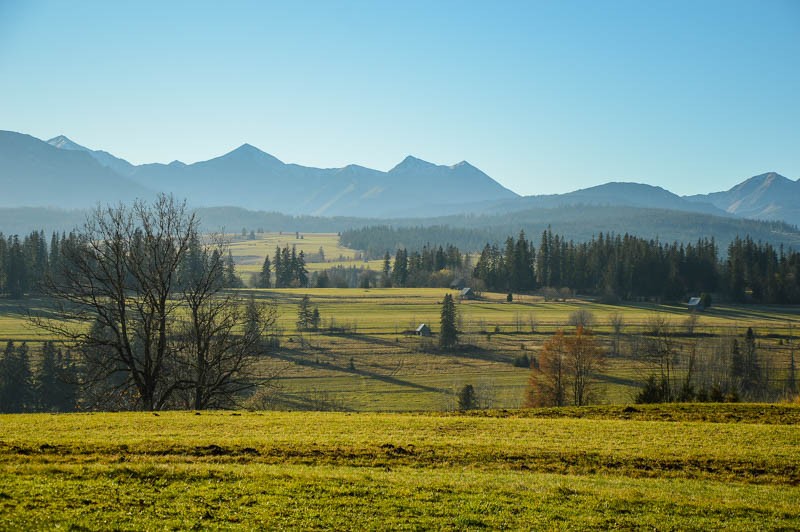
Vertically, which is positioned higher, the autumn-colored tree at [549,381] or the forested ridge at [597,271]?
the forested ridge at [597,271]

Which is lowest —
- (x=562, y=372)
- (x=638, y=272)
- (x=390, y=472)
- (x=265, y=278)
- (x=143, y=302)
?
(x=562, y=372)

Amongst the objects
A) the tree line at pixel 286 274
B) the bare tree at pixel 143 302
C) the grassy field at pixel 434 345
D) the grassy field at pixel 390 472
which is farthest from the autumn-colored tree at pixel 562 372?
the tree line at pixel 286 274

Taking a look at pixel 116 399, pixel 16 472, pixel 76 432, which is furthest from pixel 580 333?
pixel 16 472

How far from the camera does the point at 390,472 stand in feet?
54.9

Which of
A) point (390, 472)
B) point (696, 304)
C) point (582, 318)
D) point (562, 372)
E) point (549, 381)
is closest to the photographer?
point (390, 472)

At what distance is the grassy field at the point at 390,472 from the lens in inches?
504

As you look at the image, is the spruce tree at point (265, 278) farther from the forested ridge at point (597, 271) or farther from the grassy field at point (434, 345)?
the grassy field at point (434, 345)

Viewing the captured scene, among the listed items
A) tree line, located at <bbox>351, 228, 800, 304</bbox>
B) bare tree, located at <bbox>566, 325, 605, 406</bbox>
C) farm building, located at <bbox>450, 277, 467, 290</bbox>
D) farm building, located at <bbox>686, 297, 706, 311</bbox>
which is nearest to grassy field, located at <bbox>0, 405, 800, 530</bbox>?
bare tree, located at <bbox>566, 325, 605, 406</bbox>

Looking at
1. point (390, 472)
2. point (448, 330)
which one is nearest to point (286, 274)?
point (448, 330)

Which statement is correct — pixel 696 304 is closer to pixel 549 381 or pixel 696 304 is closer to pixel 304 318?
pixel 304 318

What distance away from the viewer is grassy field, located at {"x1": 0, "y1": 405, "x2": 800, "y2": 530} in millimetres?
12797

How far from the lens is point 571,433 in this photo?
22.9 metres

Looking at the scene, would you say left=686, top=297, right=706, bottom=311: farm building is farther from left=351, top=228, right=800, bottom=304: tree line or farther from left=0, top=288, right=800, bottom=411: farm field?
left=351, top=228, right=800, bottom=304: tree line

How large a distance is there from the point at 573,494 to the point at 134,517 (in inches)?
406
